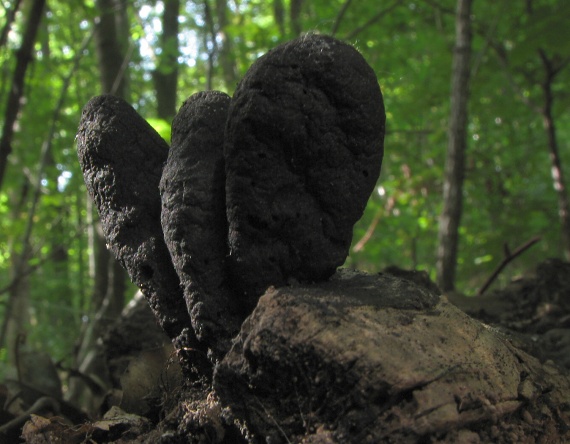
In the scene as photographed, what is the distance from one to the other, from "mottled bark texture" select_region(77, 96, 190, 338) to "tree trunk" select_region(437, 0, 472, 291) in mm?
2468

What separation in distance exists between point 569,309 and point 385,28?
13.7ft

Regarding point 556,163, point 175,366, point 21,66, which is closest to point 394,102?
point 556,163

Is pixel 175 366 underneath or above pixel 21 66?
underneath

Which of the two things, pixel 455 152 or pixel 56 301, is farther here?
pixel 56 301

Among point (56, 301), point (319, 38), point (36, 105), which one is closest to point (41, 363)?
point (319, 38)

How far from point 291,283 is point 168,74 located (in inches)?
217

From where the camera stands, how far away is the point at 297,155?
1.51 metres

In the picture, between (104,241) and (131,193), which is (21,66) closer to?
(104,241)

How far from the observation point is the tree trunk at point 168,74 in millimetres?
5715

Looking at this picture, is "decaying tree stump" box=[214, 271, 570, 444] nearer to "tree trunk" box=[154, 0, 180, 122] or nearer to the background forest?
the background forest

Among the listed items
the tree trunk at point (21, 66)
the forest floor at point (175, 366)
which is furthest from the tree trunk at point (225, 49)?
the forest floor at point (175, 366)

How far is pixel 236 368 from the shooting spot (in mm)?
1317

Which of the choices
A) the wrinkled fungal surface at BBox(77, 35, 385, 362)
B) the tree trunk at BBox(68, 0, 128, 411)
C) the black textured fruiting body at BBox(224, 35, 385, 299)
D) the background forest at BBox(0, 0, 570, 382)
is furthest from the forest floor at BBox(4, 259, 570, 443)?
the tree trunk at BBox(68, 0, 128, 411)

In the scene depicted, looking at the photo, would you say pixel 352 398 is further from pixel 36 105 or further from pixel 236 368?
pixel 36 105
